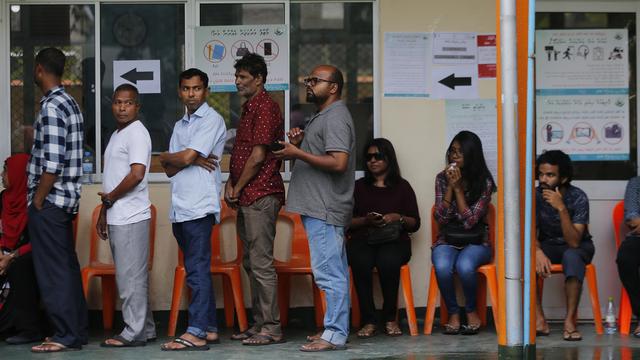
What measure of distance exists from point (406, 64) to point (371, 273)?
165 centimetres

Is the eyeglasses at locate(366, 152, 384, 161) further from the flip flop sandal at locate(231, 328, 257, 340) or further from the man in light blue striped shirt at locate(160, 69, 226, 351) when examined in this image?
the flip flop sandal at locate(231, 328, 257, 340)

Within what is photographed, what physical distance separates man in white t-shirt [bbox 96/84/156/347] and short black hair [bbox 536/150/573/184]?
2868 mm

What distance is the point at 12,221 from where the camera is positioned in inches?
293

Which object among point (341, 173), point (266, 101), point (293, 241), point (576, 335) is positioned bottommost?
point (576, 335)

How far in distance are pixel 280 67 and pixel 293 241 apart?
52.6 inches

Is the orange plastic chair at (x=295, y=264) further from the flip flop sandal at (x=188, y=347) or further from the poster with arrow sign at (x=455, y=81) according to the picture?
the poster with arrow sign at (x=455, y=81)

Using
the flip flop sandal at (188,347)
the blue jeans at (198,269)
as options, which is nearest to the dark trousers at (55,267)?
the flip flop sandal at (188,347)

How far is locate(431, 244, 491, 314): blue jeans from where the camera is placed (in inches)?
304

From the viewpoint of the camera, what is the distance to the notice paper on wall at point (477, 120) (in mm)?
8258

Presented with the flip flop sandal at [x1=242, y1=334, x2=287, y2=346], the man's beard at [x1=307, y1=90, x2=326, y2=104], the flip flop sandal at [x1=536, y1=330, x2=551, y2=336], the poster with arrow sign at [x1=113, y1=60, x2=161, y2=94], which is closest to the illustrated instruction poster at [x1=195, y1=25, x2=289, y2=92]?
the poster with arrow sign at [x1=113, y1=60, x2=161, y2=94]

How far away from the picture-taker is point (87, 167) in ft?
27.1

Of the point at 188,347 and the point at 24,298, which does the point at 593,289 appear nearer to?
the point at 188,347

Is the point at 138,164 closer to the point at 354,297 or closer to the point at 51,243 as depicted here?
the point at 51,243

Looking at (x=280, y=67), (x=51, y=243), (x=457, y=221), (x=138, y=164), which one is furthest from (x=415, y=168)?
(x=51, y=243)
